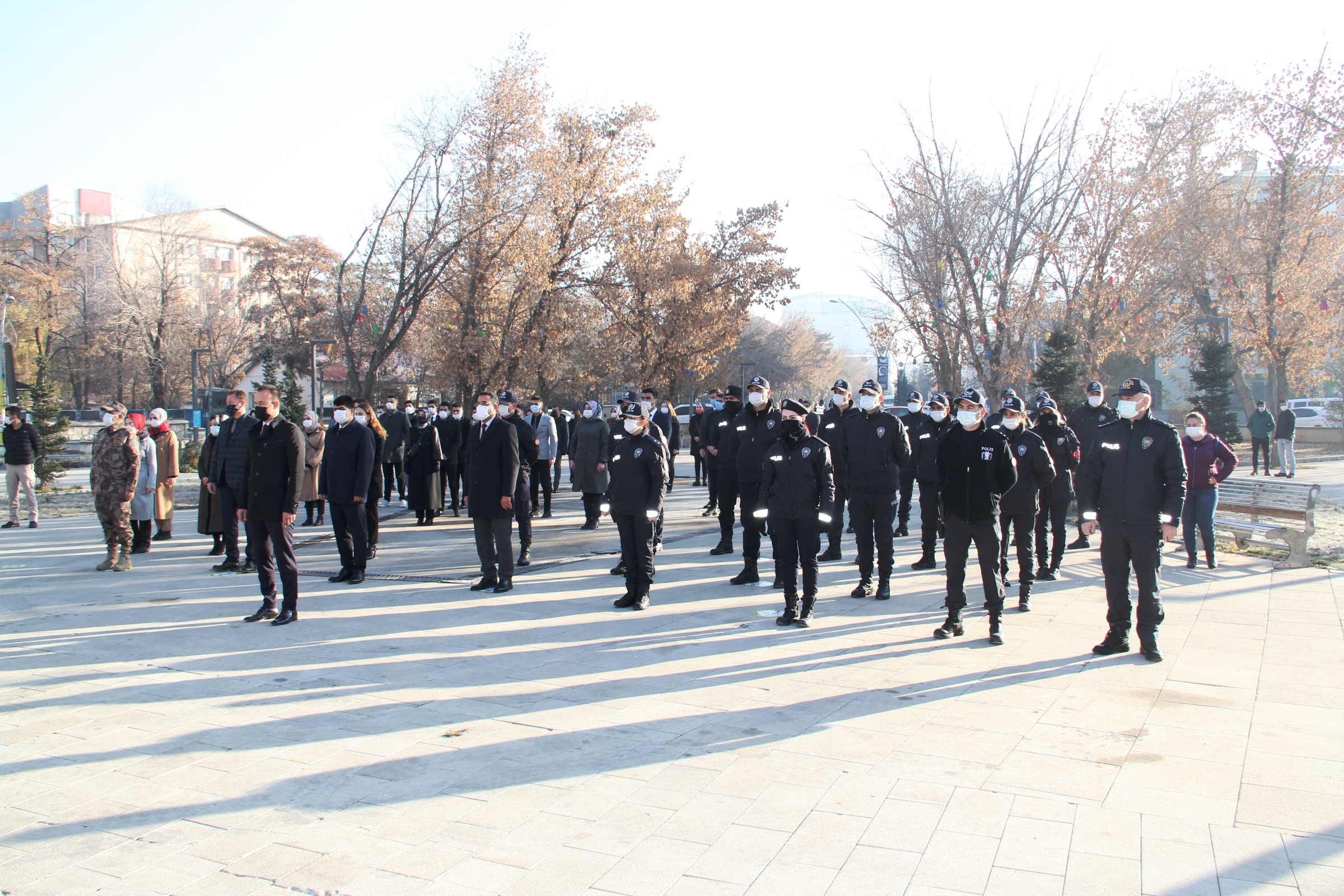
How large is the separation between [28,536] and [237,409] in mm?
6148

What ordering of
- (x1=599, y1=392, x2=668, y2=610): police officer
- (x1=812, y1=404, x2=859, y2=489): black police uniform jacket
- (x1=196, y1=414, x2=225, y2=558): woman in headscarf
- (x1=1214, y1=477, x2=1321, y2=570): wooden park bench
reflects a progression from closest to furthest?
(x1=599, y1=392, x2=668, y2=610): police officer
(x1=812, y1=404, x2=859, y2=489): black police uniform jacket
(x1=1214, y1=477, x2=1321, y2=570): wooden park bench
(x1=196, y1=414, x2=225, y2=558): woman in headscarf

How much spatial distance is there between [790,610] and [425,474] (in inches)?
346

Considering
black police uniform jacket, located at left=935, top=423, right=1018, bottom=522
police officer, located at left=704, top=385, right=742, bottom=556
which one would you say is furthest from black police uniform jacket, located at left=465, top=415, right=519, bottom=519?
A: black police uniform jacket, located at left=935, top=423, right=1018, bottom=522

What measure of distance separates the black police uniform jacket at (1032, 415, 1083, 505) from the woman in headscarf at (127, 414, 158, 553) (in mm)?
11161

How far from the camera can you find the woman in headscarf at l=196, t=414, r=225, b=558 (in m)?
11.2

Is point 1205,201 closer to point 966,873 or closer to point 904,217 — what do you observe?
point 904,217

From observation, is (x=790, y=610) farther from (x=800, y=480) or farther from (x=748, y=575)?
(x=748, y=575)

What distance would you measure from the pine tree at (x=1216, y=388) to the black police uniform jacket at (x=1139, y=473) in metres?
30.0

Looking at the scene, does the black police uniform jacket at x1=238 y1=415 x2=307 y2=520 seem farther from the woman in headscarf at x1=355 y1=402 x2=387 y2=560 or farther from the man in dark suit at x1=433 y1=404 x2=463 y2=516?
the man in dark suit at x1=433 y1=404 x2=463 y2=516

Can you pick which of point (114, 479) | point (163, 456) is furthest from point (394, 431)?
point (114, 479)

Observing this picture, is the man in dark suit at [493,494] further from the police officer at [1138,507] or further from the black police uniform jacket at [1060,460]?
the black police uniform jacket at [1060,460]

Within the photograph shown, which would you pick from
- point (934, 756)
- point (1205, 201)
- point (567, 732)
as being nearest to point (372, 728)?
point (567, 732)

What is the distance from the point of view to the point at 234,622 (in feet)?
25.8

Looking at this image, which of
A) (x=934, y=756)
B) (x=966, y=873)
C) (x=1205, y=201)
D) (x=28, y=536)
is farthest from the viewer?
(x=1205, y=201)
